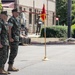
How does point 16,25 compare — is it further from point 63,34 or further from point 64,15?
point 64,15

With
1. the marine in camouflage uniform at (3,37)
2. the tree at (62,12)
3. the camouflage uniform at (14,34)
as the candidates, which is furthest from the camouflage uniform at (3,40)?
the tree at (62,12)

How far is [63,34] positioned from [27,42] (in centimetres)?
743

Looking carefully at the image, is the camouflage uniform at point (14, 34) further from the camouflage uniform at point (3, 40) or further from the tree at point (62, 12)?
the tree at point (62, 12)

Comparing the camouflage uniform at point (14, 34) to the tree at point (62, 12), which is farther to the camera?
the tree at point (62, 12)

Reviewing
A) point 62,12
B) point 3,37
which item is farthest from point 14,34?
point 62,12

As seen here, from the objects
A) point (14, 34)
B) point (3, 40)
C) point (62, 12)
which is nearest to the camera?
point (3, 40)

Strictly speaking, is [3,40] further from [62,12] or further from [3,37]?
[62,12]

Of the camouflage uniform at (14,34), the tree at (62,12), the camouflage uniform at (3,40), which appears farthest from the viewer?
the tree at (62,12)

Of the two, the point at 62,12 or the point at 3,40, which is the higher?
the point at 62,12

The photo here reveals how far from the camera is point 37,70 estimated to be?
12.5 meters

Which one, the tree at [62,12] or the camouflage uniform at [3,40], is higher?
the tree at [62,12]

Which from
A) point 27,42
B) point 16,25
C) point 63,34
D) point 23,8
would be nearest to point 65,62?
point 16,25

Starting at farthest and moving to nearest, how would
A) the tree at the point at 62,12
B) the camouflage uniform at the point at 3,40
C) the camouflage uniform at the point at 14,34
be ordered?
the tree at the point at 62,12
the camouflage uniform at the point at 14,34
the camouflage uniform at the point at 3,40

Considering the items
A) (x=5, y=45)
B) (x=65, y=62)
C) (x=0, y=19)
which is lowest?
(x=65, y=62)
